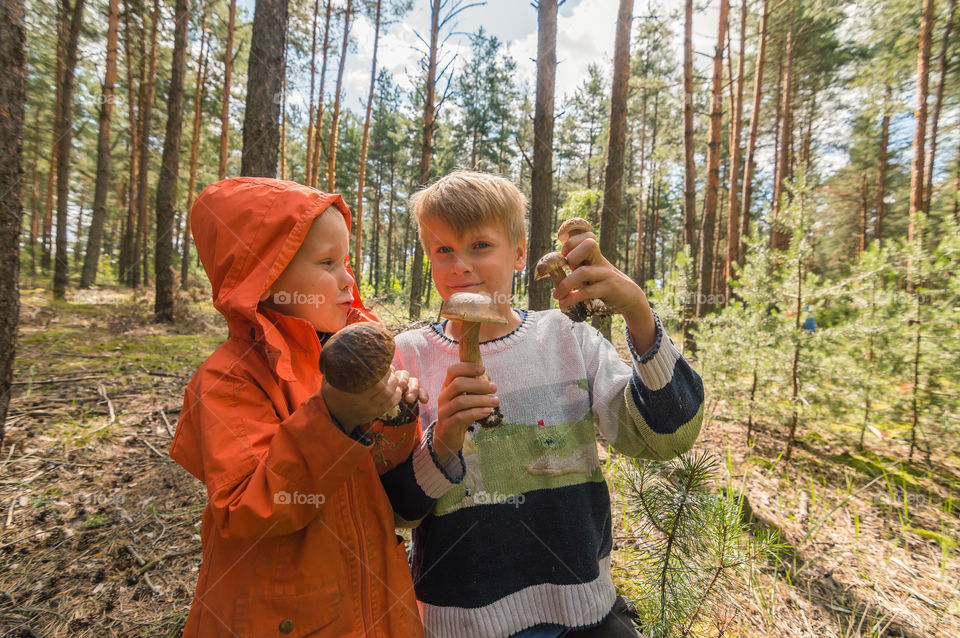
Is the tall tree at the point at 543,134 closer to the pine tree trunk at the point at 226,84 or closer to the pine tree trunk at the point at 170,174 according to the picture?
the pine tree trunk at the point at 170,174

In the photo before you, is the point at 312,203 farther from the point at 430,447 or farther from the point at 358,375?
the point at 430,447

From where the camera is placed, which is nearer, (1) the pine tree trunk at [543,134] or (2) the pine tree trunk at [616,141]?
(1) the pine tree trunk at [543,134]

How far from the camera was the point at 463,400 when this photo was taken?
1.15 metres

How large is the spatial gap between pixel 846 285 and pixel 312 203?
5.54 metres

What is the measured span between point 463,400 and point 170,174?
37.8ft

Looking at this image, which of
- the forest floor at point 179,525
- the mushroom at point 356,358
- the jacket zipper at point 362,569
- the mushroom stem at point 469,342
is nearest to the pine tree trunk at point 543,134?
the forest floor at point 179,525

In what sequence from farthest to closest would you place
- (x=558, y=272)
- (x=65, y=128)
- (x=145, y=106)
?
(x=145, y=106) < (x=65, y=128) < (x=558, y=272)

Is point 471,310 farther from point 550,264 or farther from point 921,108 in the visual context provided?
point 921,108

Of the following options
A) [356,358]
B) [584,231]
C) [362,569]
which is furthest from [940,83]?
[362,569]

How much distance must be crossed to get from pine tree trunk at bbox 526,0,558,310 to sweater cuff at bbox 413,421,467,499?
3.91m

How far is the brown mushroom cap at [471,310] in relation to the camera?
44.8 inches

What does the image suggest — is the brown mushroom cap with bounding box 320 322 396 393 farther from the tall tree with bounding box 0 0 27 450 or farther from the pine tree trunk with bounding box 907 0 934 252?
the pine tree trunk with bounding box 907 0 934 252

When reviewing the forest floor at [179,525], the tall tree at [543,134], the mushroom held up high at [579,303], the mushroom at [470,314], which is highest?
the tall tree at [543,134]

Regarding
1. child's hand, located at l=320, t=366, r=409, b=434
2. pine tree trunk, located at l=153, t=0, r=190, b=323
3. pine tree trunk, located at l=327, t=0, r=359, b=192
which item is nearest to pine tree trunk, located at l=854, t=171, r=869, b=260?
pine tree trunk, located at l=327, t=0, r=359, b=192
